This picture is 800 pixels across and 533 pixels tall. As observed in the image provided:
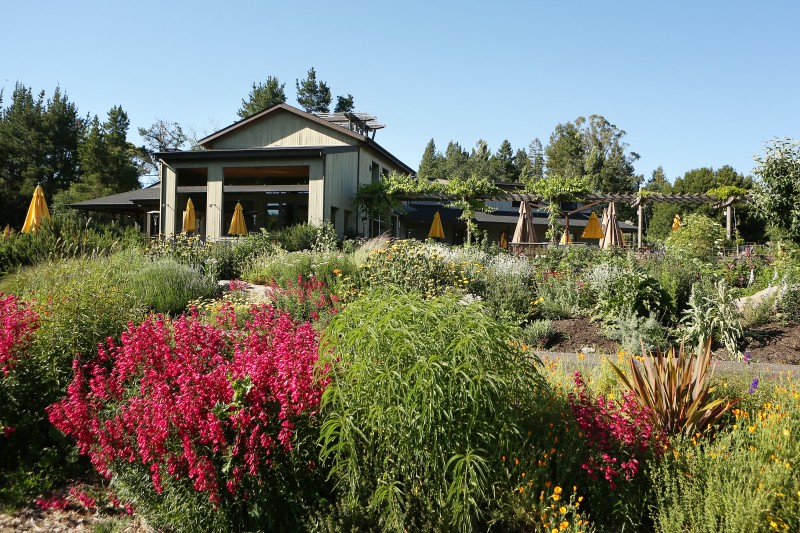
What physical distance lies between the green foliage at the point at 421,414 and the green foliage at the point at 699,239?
13.6 meters

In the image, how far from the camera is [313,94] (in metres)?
50.6

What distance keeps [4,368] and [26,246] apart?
32.7 feet

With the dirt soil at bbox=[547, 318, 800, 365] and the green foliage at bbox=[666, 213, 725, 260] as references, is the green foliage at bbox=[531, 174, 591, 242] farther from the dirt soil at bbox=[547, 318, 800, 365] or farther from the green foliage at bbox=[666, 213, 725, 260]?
the dirt soil at bbox=[547, 318, 800, 365]

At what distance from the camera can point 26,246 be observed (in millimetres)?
12148

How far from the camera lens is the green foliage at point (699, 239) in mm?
15220

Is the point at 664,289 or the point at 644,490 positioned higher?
the point at 664,289

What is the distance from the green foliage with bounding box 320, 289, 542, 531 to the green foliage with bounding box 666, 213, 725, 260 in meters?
13.6

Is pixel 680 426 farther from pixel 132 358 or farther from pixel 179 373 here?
pixel 132 358

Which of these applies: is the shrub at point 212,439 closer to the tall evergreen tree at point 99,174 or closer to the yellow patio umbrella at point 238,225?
the yellow patio umbrella at point 238,225

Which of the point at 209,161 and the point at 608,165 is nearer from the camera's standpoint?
the point at 209,161

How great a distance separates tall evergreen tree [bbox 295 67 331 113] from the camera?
165 ft

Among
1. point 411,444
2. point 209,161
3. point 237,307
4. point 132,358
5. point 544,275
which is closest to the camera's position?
point 411,444

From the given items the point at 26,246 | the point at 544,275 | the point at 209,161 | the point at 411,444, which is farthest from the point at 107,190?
the point at 411,444

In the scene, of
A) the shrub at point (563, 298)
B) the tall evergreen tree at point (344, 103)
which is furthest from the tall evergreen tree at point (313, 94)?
the shrub at point (563, 298)
